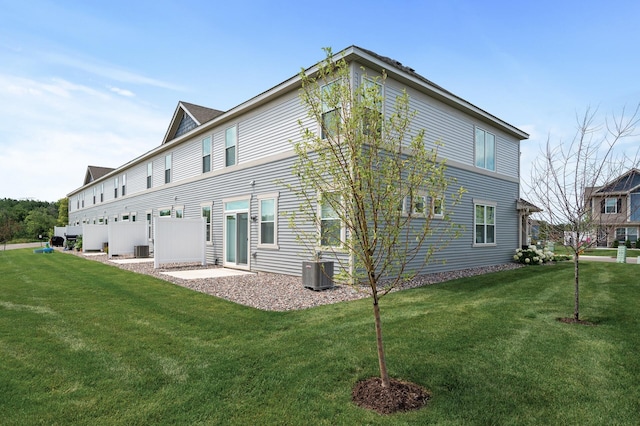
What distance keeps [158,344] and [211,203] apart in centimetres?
1119

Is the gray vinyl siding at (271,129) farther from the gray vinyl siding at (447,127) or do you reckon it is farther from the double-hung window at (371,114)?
the double-hung window at (371,114)

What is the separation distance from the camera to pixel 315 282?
28.6 feet

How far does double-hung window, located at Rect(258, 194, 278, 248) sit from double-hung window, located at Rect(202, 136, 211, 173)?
187 inches

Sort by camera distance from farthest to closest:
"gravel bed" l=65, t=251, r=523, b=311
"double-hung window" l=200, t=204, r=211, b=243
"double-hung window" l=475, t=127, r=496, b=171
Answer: "double-hung window" l=200, t=204, r=211, b=243 < "double-hung window" l=475, t=127, r=496, b=171 < "gravel bed" l=65, t=251, r=523, b=311

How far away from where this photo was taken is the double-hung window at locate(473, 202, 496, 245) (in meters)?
14.3

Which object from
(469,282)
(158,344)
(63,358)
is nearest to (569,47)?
(469,282)

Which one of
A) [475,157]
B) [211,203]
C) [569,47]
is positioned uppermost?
[569,47]

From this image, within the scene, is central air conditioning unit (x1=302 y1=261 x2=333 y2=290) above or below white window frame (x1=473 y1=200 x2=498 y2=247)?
below

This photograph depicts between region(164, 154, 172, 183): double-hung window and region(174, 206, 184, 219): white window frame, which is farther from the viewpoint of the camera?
region(164, 154, 172, 183): double-hung window

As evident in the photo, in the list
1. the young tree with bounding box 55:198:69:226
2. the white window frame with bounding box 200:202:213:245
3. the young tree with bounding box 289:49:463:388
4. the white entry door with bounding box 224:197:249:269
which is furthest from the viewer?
the young tree with bounding box 55:198:69:226

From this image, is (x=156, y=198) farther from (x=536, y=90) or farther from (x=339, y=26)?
(x=536, y=90)

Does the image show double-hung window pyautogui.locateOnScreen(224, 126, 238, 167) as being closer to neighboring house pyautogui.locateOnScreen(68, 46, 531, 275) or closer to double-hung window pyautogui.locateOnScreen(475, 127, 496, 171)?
neighboring house pyautogui.locateOnScreen(68, 46, 531, 275)

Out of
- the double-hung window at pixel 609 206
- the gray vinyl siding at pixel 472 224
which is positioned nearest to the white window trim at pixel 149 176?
the gray vinyl siding at pixel 472 224

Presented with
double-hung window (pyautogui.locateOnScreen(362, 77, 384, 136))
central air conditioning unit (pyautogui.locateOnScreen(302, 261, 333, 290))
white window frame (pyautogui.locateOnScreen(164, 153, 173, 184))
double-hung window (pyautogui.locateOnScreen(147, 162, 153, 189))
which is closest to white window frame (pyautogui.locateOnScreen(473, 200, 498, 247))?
central air conditioning unit (pyautogui.locateOnScreen(302, 261, 333, 290))
